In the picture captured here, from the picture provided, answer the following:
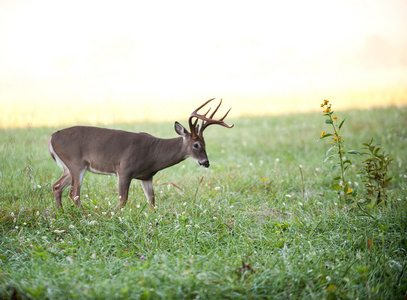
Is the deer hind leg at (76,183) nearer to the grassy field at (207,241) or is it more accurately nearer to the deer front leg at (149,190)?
the grassy field at (207,241)

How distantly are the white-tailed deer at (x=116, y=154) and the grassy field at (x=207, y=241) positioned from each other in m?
0.27

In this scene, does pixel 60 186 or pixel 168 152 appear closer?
pixel 60 186

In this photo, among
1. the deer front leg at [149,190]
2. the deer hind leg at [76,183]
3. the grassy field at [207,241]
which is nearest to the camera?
the grassy field at [207,241]

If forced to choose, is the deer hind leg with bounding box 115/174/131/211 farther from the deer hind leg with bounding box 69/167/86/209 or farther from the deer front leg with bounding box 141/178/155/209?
the deer hind leg with bounding box 69/167/86/209

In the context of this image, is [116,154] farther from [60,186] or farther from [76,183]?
[60,186]

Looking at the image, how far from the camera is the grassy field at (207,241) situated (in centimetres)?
364

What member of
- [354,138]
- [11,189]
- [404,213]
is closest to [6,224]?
[11,189]

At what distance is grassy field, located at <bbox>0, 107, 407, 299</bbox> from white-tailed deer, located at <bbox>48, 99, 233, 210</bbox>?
27 centimetres

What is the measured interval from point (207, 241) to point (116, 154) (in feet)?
5.73

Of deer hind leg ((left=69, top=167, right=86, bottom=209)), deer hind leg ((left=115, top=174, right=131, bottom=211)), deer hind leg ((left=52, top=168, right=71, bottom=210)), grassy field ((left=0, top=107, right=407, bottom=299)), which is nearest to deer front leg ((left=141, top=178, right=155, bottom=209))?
grassy field ((left=0, top=107, right=407, bottom=299))

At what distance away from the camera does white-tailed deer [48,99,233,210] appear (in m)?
5.62

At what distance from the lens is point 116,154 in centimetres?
566

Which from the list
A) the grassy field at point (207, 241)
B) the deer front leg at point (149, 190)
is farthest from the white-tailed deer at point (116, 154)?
the grassy field at point (207, 241)

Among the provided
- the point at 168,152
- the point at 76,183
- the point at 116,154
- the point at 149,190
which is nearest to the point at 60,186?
the point at 76,183
